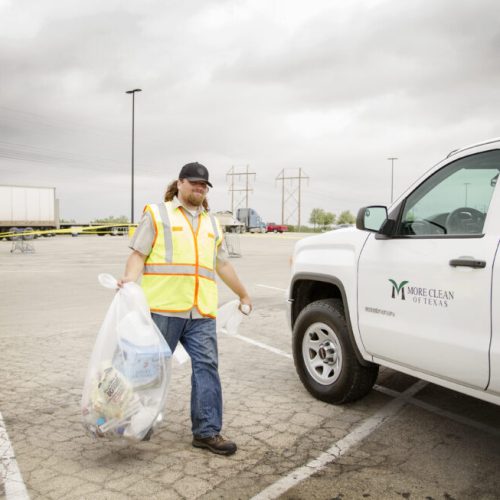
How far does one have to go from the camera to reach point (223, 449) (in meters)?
3.53

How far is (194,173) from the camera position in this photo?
3605 millimetres

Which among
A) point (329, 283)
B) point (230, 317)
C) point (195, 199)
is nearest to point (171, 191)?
point (195, 199)

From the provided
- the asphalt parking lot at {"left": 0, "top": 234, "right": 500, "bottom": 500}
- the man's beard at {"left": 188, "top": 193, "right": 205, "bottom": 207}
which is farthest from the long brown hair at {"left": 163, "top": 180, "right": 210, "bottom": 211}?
the asphalt parking lot at {"left": 0, "top": 234, "right": 500, "bottom": 500}

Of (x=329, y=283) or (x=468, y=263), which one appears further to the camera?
(x=329, y=283)

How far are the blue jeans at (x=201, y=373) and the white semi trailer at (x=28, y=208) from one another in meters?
38.8

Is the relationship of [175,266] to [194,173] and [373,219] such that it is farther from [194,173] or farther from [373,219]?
[373,219]

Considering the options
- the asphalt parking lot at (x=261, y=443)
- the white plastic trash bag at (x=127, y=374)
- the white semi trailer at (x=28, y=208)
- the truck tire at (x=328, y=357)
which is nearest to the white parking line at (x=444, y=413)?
the asphalt parking lot at (x=261, y=443)

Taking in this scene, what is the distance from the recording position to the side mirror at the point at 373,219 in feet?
12.2

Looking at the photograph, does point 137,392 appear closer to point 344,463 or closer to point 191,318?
point 191,318

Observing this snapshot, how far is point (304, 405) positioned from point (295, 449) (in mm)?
863

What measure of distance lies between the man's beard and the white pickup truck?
1.07 metres

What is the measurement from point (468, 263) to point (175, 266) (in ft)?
5.81

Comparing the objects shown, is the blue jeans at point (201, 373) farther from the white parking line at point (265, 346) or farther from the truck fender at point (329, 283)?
the white parking line at point (265, 346)

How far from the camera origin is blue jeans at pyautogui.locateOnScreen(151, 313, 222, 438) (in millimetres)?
3580
